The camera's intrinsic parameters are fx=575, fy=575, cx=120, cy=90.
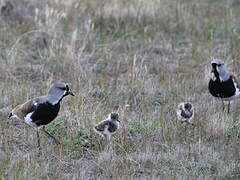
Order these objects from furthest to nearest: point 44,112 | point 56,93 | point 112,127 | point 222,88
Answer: point 222,88 < point 112,127 < point 56,93 < point 44,112

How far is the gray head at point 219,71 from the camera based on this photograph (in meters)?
7.88

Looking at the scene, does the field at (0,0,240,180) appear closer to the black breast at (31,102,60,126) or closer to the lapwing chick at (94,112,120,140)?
the lapwing chick at (94,112,120,140)

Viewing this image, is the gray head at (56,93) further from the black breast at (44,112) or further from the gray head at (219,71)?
the gray head at (219,71)

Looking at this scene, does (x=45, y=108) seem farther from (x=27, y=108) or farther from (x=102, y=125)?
(x=102, y=125)

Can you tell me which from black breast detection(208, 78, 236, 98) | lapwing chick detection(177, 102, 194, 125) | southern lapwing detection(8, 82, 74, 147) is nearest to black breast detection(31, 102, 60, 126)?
southern lapwing detection(8, 82, 74, 147)

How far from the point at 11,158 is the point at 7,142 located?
0.50 metres

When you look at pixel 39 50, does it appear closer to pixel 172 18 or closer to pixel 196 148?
pixel 172 18

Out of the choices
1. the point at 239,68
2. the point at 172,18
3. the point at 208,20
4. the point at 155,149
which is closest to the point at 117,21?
the point at 172,18

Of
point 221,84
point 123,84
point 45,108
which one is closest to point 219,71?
point 221,84

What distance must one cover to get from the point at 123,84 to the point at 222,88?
1.79 m

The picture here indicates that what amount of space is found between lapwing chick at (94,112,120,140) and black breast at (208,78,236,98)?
5.52 ft

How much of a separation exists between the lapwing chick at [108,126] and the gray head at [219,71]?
1.75 meters

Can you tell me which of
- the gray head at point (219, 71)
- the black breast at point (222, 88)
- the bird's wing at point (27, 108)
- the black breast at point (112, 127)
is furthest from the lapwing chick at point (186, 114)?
the bird's wing at point (27, 108)

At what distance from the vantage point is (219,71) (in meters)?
7.95
